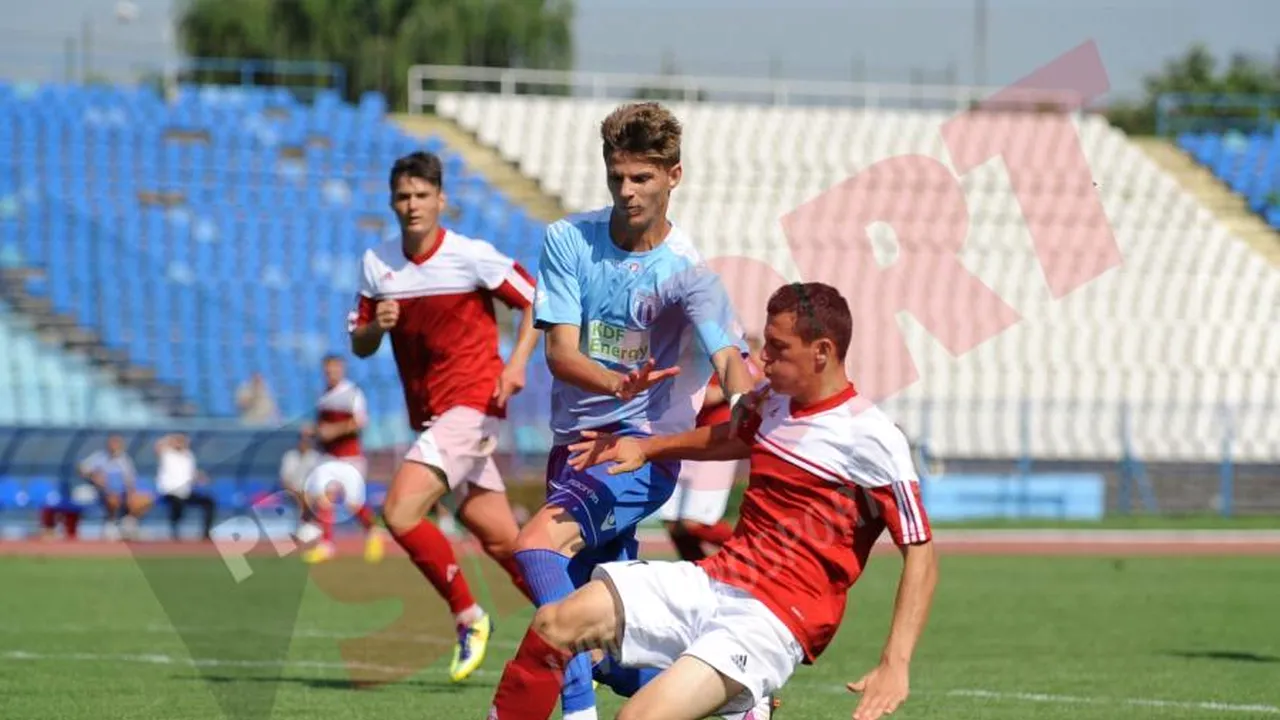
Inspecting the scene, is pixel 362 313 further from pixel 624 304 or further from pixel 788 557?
pixel 788 557

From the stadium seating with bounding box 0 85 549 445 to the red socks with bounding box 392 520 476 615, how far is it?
592 inches

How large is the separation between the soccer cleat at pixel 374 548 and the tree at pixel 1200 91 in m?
25.2

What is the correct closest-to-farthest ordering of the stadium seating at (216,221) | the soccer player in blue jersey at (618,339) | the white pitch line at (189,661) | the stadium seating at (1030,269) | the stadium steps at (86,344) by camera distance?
the soccer player in blue jersey at (618,339), the white pitch line at (189,661), the stadium steps at (86,344), the stadium seating at (216,221), the stadium seating at (1030,269)

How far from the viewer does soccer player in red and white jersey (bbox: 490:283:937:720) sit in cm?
523

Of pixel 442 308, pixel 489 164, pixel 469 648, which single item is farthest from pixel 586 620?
pixel 489 164

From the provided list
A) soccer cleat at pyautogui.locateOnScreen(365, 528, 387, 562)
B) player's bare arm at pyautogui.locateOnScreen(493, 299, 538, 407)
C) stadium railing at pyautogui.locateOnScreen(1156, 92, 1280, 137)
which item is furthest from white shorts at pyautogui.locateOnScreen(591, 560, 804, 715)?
stadium railing at pyautogui.locateOnScreen(1156, 92, 1280, 137)

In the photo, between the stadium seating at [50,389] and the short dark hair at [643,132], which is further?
the stadium seating at [50,389]

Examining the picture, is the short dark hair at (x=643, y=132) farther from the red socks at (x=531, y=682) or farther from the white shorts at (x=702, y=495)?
the white shorts at (x=702, y=495)

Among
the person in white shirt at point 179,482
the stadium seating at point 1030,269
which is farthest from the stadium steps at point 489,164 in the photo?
the person in white shirt at point 179,482

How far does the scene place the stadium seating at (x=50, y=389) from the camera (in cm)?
2383

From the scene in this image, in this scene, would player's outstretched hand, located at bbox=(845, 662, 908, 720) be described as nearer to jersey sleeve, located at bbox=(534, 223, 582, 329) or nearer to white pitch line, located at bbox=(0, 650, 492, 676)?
jersey sleeve, located at bbox=(534, 223, 582, 329)

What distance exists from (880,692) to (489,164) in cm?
3010

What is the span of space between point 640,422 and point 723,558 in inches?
61.0

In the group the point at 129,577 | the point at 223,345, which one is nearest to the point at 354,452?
the point at 129,577
